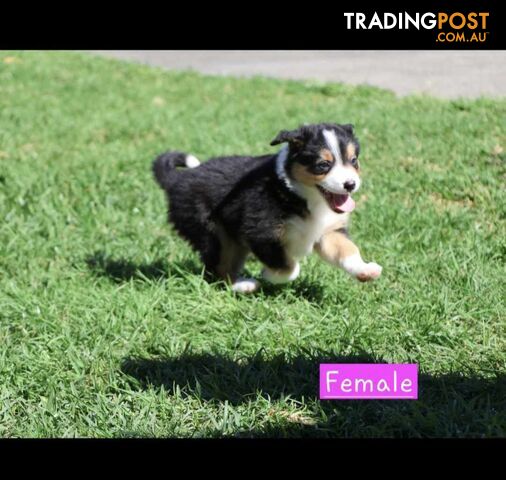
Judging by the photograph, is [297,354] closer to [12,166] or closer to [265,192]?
[265,192]

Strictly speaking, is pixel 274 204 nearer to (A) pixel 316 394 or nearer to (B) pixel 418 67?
(A) pixel 316 394

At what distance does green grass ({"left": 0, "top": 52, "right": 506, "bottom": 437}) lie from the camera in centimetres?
261

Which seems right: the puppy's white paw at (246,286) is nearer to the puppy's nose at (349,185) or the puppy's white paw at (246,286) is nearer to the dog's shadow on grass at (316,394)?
the dog's shadow on grass at (316,394)

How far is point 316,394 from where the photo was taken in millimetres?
2680

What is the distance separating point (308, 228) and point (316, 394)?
42.2 inches

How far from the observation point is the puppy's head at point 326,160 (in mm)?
3195

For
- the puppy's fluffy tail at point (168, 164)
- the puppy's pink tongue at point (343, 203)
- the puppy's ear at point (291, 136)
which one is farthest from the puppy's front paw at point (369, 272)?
the puppy's fluffy tail at point (168, 164)

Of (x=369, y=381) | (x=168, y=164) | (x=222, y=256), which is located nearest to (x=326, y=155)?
(x=222, y=256)

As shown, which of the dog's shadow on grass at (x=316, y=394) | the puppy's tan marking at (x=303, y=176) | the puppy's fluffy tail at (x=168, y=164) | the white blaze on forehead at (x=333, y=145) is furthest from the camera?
the puppy's fluffy tail at (x=168, y=164)
